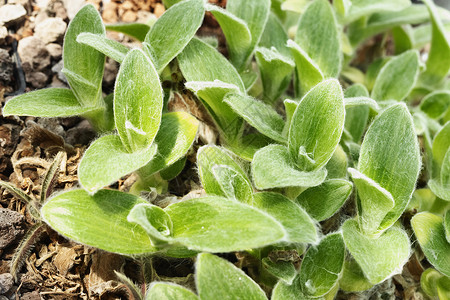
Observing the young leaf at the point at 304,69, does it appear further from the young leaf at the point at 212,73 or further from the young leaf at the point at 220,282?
the young leaf at the point at 220,282

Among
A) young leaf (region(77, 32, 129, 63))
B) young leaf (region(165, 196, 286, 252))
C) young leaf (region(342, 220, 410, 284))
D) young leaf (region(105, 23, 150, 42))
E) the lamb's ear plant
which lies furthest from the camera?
young leaf (region(105, 23, 150, 42))

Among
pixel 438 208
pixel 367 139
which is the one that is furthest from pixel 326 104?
pixel 438 208

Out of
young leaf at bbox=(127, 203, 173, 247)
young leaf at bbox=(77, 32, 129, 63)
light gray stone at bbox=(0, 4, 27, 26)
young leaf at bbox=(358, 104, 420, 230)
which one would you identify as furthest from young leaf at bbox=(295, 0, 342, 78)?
light gray stone at bbox=(0, 4, 27, 26)

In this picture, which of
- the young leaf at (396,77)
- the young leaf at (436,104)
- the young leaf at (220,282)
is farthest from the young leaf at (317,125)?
the young leaf at (436,104)

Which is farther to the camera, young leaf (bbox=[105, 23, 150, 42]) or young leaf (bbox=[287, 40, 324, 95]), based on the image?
young leaf (bbox=[105, 23, 150, 42])

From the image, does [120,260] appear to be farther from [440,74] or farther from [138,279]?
[440,74]

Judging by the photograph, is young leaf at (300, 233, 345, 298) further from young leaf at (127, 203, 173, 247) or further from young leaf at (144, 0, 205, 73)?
young leaf at (144, 0, 205, 73)

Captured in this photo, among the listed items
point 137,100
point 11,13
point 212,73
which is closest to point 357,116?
point 212,73
